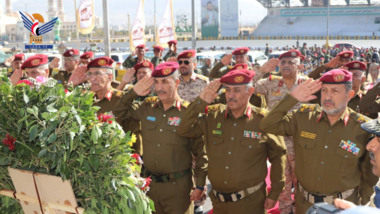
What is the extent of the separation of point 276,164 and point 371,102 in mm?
1886

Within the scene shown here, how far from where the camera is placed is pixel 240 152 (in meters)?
3.75

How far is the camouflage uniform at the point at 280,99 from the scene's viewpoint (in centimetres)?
510

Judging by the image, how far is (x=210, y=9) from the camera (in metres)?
64.0

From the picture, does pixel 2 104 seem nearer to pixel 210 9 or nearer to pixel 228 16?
pixel 210 9

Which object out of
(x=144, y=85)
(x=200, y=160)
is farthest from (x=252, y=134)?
(x=144, y=85)

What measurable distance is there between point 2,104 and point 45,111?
365 mm

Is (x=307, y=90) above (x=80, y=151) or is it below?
above

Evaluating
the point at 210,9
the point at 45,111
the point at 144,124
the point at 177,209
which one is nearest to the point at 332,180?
the point at 177,209

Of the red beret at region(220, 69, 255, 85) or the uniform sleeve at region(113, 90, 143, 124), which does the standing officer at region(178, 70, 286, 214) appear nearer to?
the red beret at region(220, 69, 255, 85)

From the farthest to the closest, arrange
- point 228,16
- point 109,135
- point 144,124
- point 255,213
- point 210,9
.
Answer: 1. point 228,16
2. point 210,9
3. point 144,124
4. point 255,213
5. point 109,135

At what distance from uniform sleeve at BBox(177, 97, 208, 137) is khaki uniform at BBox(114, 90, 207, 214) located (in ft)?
0.45

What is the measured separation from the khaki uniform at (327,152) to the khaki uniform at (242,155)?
→ 0.63 feet

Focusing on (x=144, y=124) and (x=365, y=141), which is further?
(x=144, y=124)

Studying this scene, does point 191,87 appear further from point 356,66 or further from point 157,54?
point 157,54
